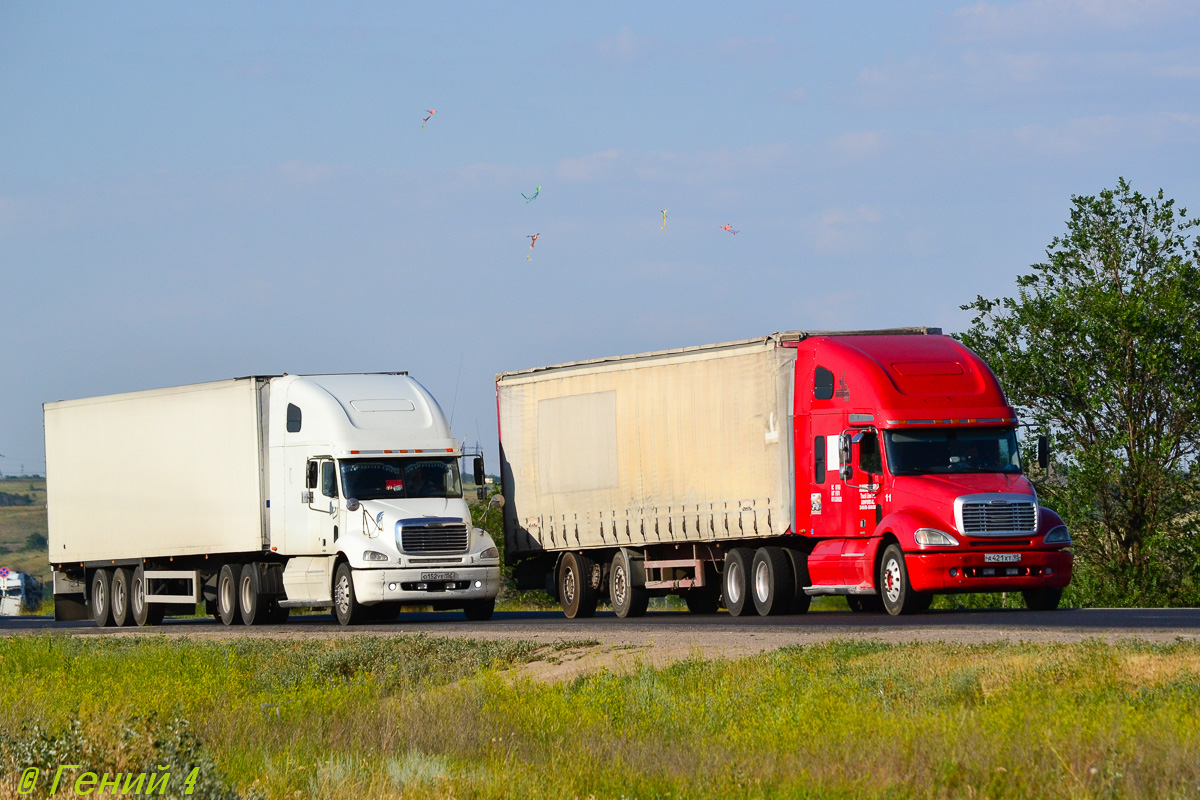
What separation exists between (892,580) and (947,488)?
5.12ft

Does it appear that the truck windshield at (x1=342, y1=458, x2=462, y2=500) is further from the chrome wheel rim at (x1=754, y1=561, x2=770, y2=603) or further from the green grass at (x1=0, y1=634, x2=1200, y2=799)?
the green grass at (x1=0, y1=634, x2=1200, y2=799)

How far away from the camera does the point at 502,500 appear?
32.4 metres

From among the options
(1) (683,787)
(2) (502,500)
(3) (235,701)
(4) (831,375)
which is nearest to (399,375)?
(2) (502,500)

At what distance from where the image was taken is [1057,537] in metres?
25.0

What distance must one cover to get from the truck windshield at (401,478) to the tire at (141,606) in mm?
6633

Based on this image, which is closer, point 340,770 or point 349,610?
point 340,770

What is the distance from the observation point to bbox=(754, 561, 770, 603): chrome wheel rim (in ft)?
90.2

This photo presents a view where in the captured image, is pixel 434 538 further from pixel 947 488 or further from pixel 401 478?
pixel 947 488

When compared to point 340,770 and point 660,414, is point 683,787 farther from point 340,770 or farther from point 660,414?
point 660,414

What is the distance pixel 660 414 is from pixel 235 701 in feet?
46.7

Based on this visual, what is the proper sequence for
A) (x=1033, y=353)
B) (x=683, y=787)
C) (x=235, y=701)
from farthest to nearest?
(x=1033, y=353)
(x=235, y=701)
(x=683, y=787)

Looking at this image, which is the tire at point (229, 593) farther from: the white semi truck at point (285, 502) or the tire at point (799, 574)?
the tire at point (799, 574)

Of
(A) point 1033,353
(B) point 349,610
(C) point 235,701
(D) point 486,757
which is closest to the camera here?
(D) point 486,757

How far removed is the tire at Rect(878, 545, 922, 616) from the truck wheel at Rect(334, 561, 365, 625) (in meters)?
8.92
